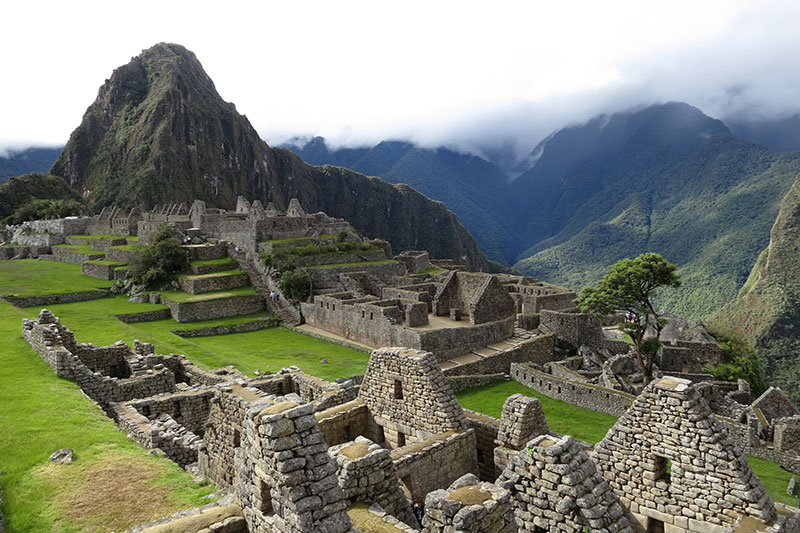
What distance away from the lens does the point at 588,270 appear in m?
86.4

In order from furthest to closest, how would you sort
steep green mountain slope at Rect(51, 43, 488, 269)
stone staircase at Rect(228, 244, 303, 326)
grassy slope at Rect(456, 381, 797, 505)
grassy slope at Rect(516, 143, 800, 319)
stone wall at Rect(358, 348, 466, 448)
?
steep green mountain slope at Rect(51, 43, 488, 269) < grassy slope at Rect(516, 143, 800, 319) < stone staircase at Rect(228, 244, 303, 326) < grassy slope at Rect(456, 381, 797, 505) < stone wall at Rect(358, 348, 466, 448)

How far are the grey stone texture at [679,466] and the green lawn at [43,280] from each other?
31.4m

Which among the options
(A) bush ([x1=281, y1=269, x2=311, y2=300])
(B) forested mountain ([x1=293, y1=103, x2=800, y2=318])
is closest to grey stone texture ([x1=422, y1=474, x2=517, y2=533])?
(A) bush ([x1=281, y1=269, x2=311, y2=300])

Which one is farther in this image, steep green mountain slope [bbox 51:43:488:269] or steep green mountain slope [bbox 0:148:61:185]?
steep green mountain slope [bbox 0:148:61:185]

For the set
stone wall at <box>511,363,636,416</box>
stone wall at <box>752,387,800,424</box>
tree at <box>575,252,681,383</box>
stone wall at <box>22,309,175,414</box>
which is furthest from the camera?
tree at <box>575,252,681,383</box>

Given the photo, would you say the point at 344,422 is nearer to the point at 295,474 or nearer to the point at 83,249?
the point at 295,474

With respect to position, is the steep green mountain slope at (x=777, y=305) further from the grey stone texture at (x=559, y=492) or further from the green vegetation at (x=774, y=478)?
the grey stone texture at (x=559, y=492)

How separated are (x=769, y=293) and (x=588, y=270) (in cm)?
3222

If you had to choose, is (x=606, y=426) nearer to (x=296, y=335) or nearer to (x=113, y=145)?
(x=296, y=335)

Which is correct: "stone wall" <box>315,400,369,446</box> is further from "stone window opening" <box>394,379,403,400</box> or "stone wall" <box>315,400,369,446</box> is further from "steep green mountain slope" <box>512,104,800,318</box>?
"steep green mountain slope" <box>512,104,800,318</box>

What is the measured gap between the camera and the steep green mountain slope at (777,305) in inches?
1779

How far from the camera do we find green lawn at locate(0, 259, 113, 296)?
28066mm

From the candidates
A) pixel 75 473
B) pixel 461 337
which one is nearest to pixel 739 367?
pixel 461 337

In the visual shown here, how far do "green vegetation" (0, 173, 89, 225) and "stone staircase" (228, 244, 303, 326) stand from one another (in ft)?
172
